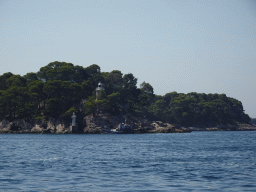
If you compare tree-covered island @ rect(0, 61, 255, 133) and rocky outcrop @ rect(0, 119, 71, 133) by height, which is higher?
tree-covered island @ rect(0, 61, 255, 133)

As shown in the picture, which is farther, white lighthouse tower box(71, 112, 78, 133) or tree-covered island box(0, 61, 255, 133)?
tree-covered island box(0, 61, 255, 133)

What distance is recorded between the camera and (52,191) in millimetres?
19469

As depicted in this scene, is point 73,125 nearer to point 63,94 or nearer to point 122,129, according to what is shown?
point 63,94

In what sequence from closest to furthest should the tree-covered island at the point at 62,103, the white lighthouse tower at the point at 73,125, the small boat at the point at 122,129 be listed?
the white lighthouse tower at the point at 73,125, the tree-covered island at the point at 62,103, the small boat at the point at 122,129

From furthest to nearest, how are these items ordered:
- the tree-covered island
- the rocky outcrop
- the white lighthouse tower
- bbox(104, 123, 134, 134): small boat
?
bbox(104, 123, 134, 134): small boat, the tree-covered island, the rocky outcrop, the white lighthouse tower

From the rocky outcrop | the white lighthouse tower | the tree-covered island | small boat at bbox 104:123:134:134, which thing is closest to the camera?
the white lighthouse tower

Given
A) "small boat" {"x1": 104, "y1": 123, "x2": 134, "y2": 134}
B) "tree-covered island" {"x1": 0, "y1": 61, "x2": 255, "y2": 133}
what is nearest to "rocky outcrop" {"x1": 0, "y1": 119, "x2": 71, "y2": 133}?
"tree-covered island" {"x1": 0, "y1": 61, "x2": 255, "y2": 133}

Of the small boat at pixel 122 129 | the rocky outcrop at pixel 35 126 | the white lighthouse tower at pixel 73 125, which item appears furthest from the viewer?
the small boat at pixel 122 129

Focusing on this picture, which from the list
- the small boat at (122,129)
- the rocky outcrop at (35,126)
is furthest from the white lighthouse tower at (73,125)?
the small boat at (122,129)

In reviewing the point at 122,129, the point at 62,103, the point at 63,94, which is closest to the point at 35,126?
the point at 62,103

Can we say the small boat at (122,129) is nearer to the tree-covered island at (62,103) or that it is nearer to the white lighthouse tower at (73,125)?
the tree-covered island at (62,103)

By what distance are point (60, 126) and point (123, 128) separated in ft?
80.6

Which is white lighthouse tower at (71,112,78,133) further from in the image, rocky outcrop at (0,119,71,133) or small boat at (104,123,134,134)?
small boat at (104,123,134,134)

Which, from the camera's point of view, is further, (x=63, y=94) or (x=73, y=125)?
(x=63, y=94)
